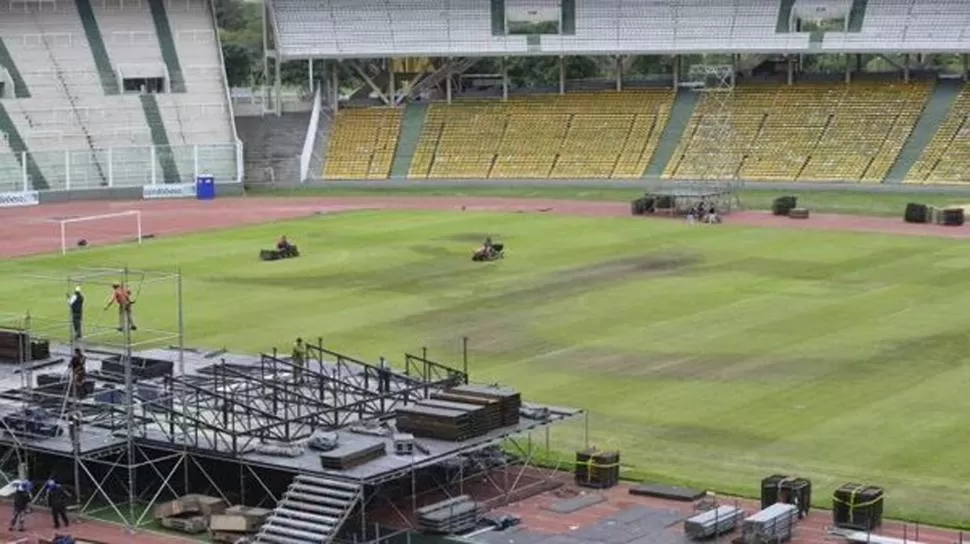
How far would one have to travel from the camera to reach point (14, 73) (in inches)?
3991

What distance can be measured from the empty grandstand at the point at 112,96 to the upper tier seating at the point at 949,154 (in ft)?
131

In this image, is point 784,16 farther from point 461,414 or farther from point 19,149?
point 461,414

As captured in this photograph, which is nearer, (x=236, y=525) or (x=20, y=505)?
(x=236, y=525)

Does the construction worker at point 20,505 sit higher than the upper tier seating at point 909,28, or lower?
lower

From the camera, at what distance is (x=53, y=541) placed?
31.5 meters

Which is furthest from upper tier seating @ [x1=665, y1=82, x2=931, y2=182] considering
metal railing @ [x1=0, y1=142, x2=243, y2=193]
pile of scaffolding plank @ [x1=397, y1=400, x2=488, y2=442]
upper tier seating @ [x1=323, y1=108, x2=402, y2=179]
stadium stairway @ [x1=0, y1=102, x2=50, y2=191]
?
pile of scaffolding plank @ [x1=397, y1=400, x2=488, y2=442]

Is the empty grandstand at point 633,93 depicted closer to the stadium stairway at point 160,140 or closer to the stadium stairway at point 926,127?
the stadium stairway at point 926,127

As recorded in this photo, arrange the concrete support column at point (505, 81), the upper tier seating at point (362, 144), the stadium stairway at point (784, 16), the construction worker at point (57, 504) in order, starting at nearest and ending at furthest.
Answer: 1. the construction worker at point (57, 504)
2. the upper tier seating at point (362, 144)
3. the stadium stairway at point (784, 16)
4. the concrete support column at point (505, 81)

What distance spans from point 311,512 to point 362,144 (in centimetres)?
7576

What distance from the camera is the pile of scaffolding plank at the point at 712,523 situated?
31.3 meters

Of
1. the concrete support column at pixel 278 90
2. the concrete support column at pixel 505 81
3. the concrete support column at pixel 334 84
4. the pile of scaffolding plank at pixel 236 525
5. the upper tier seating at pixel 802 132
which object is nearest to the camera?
the pile of scaffolding plank at pixel 236 525

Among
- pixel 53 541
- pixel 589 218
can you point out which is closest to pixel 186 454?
pixel 53 541

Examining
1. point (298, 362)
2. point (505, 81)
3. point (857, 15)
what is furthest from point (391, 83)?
point (298, 362)

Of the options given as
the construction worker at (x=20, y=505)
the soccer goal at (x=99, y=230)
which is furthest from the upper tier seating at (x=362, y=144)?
the construction worker at (x=20, y=505)
